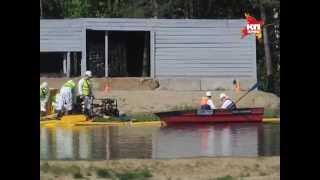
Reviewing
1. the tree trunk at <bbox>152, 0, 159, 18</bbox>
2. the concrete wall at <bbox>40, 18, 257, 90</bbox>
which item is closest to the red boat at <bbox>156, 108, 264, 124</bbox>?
the concrete wall at <bbox>40, 18, 257, 90</bbox>

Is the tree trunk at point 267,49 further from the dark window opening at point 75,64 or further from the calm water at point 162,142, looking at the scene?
the dark window opening at point 75,64

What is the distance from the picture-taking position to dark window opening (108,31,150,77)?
5.66 m

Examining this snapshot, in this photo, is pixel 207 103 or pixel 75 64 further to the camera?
pixel 207 103

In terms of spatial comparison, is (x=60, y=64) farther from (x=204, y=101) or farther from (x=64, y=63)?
(x=204, y=101)

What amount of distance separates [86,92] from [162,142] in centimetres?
105

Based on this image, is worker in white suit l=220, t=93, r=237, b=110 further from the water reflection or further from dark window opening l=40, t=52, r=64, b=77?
dark window opening l=40, t=52, r=64, b=77

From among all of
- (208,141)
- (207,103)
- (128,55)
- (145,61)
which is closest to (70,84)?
(128,55)

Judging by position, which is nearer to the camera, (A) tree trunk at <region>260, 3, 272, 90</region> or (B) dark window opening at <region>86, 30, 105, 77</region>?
(A) tree trunk at <region>260, 3, 272, 90</region>

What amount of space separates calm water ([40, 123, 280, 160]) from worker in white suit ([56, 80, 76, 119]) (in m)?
0.21

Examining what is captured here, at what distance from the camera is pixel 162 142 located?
656 cm

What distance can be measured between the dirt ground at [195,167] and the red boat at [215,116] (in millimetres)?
479

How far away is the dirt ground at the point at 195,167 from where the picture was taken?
6191 mm

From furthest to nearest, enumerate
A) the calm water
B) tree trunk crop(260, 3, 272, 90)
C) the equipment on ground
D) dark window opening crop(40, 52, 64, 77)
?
the calm water, the equipment on ground, tree trunk crop(260, 3, 272, 90), dark window opening crop(40, 52, 64, 77)
